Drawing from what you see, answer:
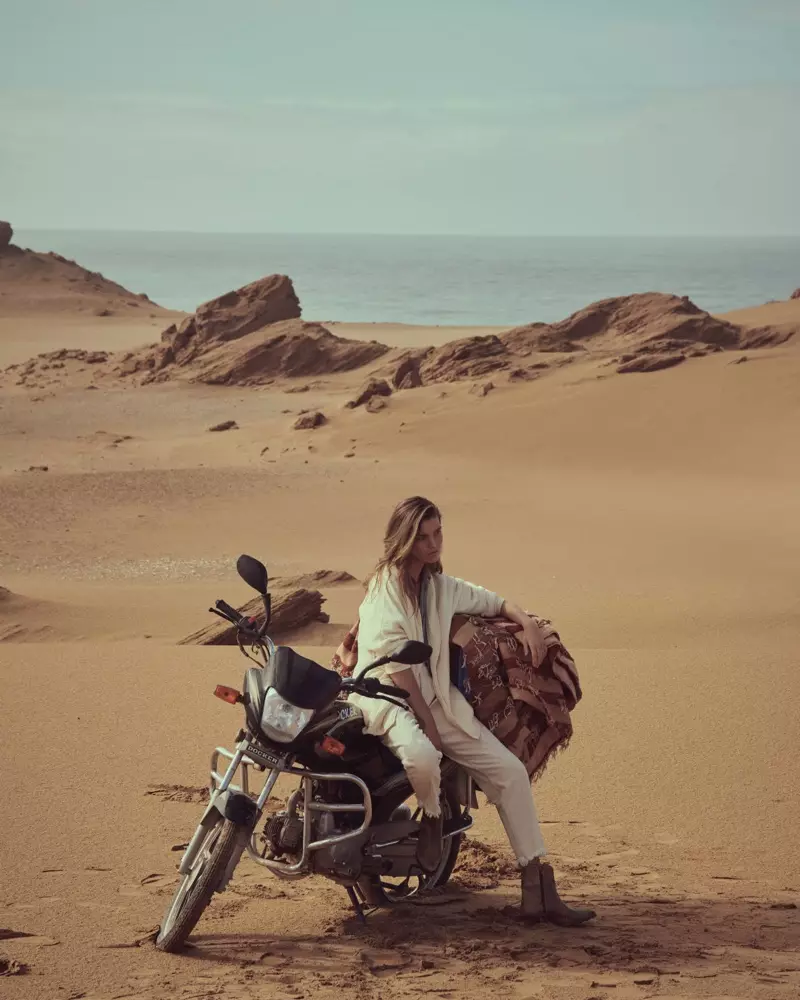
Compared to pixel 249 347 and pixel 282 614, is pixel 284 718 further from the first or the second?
pixel 249 347

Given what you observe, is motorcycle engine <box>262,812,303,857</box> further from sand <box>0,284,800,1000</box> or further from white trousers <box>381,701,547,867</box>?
white trousers <box>381,701,547,867</box>

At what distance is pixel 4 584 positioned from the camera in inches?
550

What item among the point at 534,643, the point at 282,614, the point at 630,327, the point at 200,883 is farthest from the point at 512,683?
the point at 630,327

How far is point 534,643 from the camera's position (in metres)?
5.13

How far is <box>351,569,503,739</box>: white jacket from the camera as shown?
4.89 m

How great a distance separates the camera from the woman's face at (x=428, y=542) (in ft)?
16.2

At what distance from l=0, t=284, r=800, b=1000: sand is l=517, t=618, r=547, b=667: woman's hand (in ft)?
3.10

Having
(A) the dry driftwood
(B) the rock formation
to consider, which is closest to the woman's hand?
(A) the dry driftwood

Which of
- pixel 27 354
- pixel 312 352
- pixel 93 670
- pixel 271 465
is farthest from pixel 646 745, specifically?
→ pixel 27 354

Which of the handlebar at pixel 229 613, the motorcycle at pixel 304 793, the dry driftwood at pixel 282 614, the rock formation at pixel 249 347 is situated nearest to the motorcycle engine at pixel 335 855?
the motorcycle at pixel 304 793

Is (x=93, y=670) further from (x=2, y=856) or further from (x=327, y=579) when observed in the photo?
(x=327, y=579)

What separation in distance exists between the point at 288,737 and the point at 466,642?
3.12 ft

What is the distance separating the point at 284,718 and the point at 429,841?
31.1 inches

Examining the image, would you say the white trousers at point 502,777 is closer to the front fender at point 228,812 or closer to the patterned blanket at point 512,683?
the patterned blanket at point 512,683
